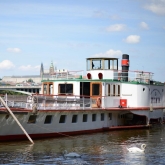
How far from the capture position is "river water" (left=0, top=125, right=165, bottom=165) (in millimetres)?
21266

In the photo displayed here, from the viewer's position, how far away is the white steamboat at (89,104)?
88.3 ft

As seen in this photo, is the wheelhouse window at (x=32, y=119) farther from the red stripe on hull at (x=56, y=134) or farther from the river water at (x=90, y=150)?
the river water at (x=90, y=150)

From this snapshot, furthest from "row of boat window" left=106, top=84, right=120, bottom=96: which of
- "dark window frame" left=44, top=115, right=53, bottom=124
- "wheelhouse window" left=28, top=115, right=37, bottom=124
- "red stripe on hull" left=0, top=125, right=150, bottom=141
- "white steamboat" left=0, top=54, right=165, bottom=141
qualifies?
"wheelhouse window" left=28, top=115, right=37, bottom=124

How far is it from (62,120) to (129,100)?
23.4ft

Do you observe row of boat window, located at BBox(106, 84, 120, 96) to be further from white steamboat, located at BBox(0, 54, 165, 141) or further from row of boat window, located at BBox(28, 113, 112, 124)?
row of boat window, located at BBox(28, 113, 112, 124)

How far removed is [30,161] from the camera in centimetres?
2103

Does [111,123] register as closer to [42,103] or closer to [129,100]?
[129,100]

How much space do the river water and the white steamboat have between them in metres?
0.97

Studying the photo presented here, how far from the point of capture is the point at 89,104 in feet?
103

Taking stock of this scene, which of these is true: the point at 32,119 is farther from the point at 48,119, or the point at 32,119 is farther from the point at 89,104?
the point at 89,104

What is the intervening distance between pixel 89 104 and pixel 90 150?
7.52 m

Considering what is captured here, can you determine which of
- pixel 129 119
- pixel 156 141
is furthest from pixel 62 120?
pixel 129 119

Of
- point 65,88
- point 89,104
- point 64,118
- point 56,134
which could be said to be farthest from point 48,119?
point 65,88

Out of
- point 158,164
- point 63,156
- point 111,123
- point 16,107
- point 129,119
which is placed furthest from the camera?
point 129,119
